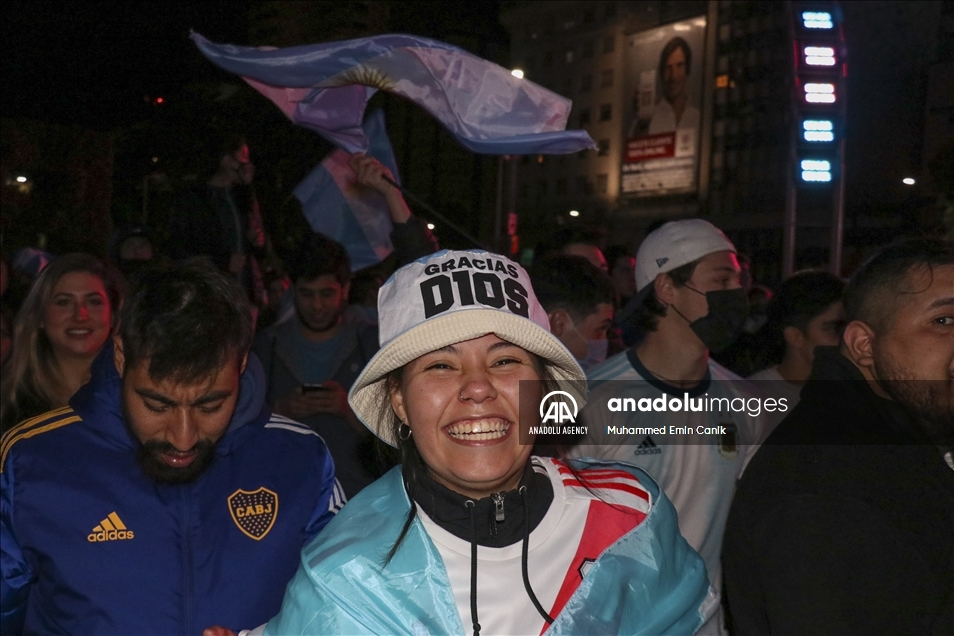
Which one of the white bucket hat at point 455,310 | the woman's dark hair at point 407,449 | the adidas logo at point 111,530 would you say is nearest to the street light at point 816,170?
the woman's dark hair at point 407,449

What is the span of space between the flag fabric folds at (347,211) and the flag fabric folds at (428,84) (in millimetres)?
692

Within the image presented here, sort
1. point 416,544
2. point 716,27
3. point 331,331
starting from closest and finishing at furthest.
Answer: point 416,544 < point 331,331 < point 716,27

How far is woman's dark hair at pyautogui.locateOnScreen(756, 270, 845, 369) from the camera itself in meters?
5.25

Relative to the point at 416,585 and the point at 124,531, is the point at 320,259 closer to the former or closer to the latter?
the point at 124,531

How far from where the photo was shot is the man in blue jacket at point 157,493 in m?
2.59

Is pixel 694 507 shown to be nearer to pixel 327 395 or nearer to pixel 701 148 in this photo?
pixel 327 395

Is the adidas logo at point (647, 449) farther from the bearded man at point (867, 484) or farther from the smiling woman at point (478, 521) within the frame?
the smiling woman at point (478, 521)

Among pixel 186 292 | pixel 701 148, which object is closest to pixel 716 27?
pixel 701 148

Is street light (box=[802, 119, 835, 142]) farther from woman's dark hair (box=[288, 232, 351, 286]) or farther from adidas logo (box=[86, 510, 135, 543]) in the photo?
adidas logo (box=[86, 510, 135, 543])

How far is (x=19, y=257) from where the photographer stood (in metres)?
7.41

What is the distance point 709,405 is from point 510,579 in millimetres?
2021

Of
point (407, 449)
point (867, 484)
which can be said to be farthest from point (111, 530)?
point (867, 484)

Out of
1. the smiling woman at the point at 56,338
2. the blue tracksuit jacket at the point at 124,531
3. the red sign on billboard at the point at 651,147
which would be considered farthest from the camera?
the red sign on billboard at the point at 651,147

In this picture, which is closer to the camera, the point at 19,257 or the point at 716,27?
the point at 19,257
